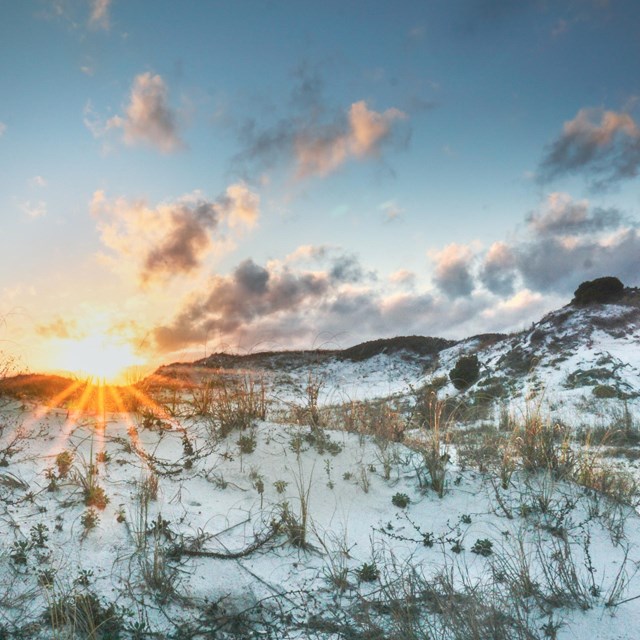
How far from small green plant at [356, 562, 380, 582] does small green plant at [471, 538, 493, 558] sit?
978mm

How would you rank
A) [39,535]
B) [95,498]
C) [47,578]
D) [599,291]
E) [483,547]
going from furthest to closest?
1. [599,291]
2. [95,498]
3. [483,547]
4. [39,535]
5. [47,578]

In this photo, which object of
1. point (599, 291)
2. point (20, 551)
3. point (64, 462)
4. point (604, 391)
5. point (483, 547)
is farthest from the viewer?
point (599, 291)

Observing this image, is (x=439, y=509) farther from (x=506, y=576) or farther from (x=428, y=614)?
(x=428, y=614)

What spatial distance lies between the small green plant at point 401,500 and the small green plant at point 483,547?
0.93 m

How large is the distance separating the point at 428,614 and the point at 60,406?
6447 millimetres

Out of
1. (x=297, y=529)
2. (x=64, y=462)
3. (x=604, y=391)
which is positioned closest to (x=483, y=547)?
(x=297, y=529)

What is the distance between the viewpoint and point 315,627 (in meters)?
3.04

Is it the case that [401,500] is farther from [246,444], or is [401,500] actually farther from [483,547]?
[246,444]

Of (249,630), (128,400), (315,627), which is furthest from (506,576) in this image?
(128,400)

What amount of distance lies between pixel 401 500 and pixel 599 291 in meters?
23.4

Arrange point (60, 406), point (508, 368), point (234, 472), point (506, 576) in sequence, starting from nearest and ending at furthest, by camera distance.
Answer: point (506, 576) → point (234, 472) → point (60, 406) → point (508, 368)

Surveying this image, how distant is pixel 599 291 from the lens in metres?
23.5

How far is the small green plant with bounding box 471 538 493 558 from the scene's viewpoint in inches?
155

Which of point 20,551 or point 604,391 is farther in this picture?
point 604,391
